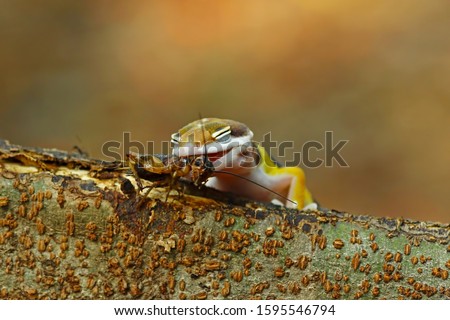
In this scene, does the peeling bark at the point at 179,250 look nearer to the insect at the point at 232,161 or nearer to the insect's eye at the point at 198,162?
the insect's eye at the point at 198,162

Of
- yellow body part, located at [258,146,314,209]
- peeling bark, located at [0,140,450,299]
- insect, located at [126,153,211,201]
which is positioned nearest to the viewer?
peeling bark, located at [0,140,450,299]

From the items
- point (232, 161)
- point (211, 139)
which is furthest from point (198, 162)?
point (232, 161)

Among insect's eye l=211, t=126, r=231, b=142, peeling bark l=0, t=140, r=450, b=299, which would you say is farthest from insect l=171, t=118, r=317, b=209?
peeling bark l=0, t=140, r=450, b=299

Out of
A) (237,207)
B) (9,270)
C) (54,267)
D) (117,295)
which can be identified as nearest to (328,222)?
Answer: (237,207)

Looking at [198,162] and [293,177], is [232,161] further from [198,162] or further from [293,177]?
[293,177]

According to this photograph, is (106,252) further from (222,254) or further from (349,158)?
(349,158)

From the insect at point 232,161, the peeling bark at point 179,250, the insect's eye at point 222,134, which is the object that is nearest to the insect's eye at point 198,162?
the insect at point 232,161

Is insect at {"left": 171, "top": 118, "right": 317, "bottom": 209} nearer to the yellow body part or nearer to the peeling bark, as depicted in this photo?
the yellow body part
